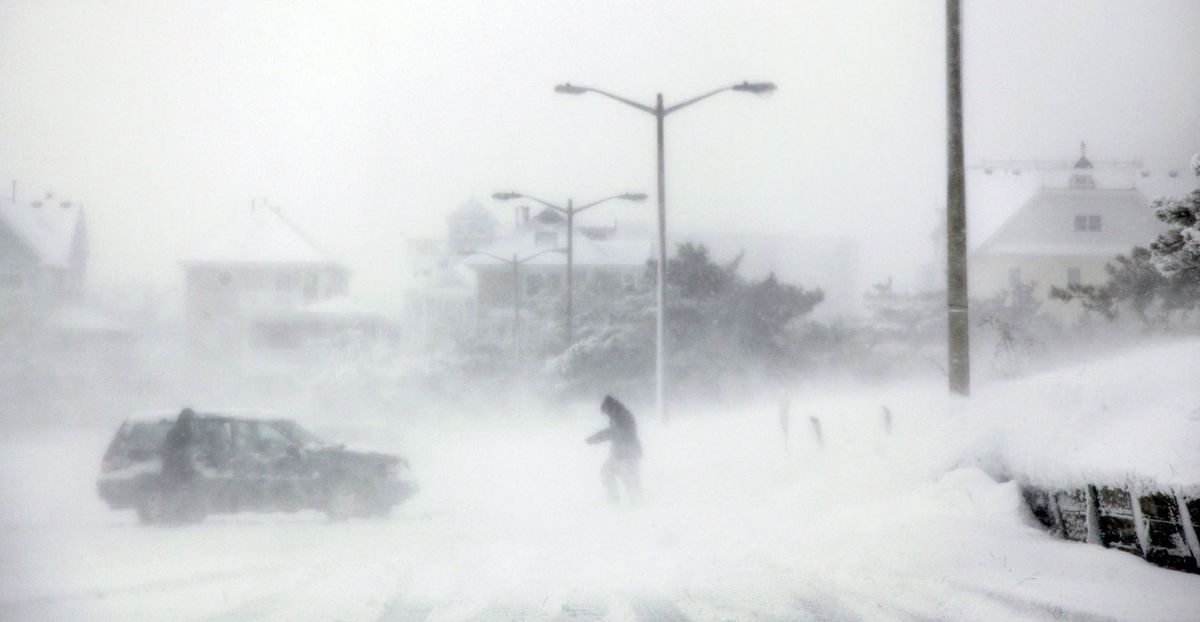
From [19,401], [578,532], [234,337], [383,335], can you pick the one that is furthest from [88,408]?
[578,532]

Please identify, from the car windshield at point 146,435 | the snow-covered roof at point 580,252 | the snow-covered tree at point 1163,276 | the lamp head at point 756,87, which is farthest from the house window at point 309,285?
the car windshield at point 146,435

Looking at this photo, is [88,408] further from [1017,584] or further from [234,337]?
[1017,584]

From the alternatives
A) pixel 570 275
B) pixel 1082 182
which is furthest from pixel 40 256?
pixel 1082 182

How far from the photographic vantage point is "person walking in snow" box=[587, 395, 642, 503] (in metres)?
17.5

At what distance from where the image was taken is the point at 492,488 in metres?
22.3

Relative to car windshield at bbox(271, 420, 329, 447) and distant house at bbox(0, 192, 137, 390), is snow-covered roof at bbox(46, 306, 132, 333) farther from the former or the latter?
car windshield at bbox(271, 420, 329, 447)

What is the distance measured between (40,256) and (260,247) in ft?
36.9

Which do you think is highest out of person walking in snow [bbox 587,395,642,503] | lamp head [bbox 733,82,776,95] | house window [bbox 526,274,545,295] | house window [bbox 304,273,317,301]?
lamp head [bbox 733,82,776,95]

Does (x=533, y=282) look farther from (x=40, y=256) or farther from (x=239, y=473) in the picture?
(x=239, y=473)

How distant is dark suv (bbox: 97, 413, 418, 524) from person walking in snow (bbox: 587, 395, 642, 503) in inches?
121

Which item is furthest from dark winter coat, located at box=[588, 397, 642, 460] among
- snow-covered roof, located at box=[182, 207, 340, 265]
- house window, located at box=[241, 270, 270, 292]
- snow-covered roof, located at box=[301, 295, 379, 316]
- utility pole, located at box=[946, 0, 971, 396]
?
snow-covered roof, located at box=[301, 295, 379, 316]

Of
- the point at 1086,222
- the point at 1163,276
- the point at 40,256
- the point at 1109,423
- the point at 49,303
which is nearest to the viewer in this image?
the point at 1109,423

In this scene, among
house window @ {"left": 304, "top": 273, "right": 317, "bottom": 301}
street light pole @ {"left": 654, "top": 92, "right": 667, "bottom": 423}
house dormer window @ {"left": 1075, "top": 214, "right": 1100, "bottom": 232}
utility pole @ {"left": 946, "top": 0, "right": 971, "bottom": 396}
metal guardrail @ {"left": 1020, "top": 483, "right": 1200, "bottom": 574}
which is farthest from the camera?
house dormer window @ {"left": 1075, "top": 214, "right": 1100, "bottom": 232}

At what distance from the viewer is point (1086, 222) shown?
52531 mm
